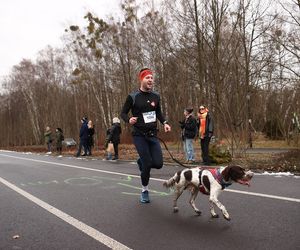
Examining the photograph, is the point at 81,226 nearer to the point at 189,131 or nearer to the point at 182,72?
the point at 189,131

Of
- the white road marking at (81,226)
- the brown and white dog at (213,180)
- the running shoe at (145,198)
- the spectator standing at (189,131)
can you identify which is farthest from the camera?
Result: the spectator standing at (189,131)

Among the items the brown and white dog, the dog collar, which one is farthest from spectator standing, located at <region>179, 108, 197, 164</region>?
the dog collar

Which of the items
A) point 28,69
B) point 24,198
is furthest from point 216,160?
point 28,69

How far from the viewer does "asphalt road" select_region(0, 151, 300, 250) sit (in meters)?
5.09

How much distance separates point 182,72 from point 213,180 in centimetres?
2484

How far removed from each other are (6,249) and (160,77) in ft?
103

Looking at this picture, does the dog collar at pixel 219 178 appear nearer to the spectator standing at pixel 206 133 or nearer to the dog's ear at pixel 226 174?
the dog's ear at pixel 226 174

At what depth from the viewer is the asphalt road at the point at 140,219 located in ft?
16.7

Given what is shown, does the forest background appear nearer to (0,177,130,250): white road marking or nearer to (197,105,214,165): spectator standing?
(197,105,214,165): spectator standing

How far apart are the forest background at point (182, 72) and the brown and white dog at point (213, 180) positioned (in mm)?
9888

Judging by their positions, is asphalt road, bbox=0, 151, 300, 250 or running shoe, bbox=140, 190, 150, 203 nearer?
asphalt road, bbox=0, 151, 300, 250

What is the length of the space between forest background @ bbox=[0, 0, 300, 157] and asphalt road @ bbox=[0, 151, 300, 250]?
27.1 ft

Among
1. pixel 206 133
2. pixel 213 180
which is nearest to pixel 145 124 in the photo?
pixel 213 180

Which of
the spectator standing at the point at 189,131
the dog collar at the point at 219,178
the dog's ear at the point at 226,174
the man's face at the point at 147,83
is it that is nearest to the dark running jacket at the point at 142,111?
the man's face at the point at 147,83
